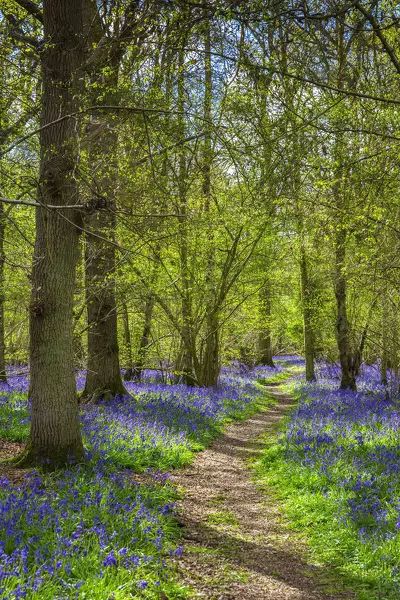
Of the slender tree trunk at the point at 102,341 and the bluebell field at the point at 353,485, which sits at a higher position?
the slender tree trunk at the point at 102,341

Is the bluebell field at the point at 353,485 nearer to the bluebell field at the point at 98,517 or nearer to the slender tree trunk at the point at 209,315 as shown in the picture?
the bluebell field at the point at 98,517

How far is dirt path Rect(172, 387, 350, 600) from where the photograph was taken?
4.90 metres

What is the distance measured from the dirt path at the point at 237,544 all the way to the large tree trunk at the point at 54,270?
6.53ft

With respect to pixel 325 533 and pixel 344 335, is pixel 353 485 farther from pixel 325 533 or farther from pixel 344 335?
pixel 344 335

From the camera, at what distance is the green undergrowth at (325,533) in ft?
16.1

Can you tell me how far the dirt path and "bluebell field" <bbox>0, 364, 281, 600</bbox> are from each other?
0.94 ft

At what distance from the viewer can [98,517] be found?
532cm

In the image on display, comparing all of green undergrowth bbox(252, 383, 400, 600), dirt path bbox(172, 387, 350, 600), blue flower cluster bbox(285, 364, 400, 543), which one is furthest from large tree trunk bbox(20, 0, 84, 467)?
blue flower cluster bbox(285, 364, 400, 543)

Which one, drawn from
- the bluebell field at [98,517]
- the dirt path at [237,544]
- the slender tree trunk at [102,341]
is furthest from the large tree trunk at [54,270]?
the slender tree trunk at [102,341]

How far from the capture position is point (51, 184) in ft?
23.4

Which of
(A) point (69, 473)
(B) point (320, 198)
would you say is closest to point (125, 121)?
(A) point (69, 473)

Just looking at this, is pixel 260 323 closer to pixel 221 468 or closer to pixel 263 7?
pixel 221 468

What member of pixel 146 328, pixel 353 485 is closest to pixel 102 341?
pixel 146 328

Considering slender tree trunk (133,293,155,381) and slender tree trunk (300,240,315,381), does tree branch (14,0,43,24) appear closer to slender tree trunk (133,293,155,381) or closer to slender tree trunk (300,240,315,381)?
slender tree trunk (133,293,155,381)
